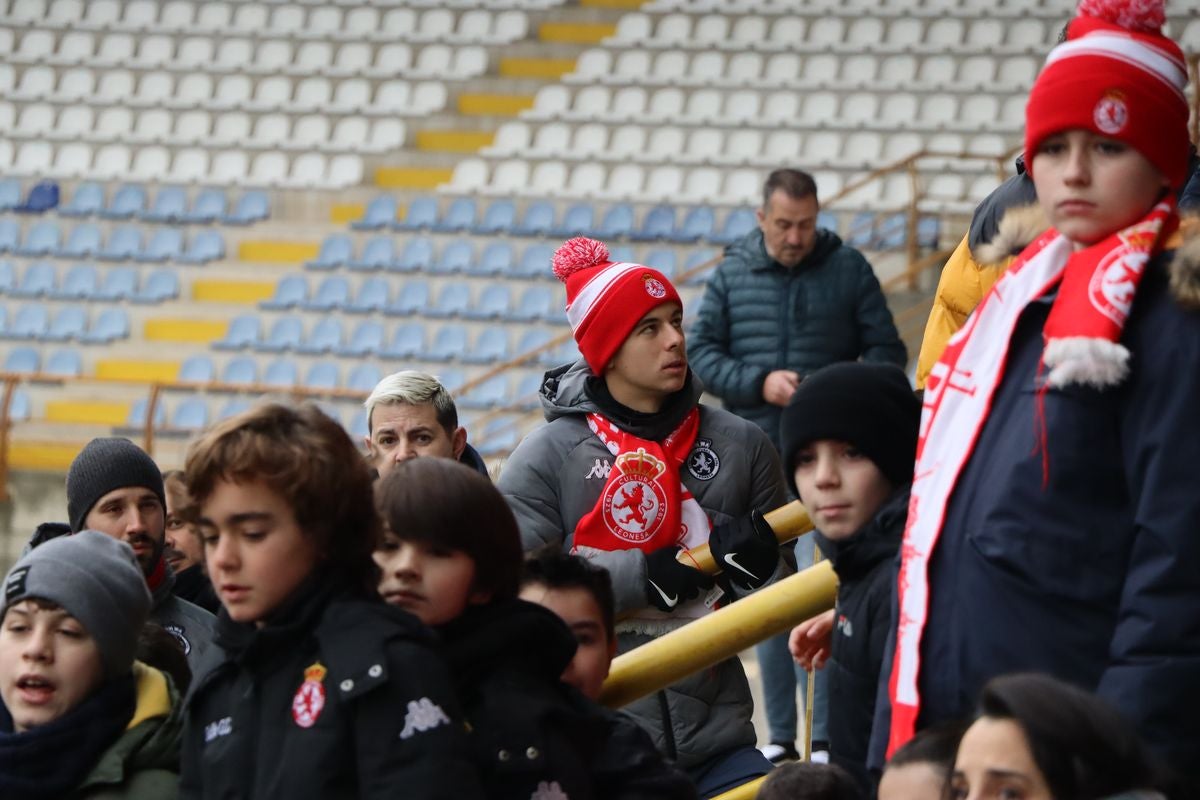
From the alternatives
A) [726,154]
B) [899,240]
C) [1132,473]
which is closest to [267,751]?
[1132,473]

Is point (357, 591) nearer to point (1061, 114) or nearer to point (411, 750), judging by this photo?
point (411, 750)

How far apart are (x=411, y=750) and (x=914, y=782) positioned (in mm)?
642

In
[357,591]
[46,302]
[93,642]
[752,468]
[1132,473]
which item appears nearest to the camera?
[1132,473]

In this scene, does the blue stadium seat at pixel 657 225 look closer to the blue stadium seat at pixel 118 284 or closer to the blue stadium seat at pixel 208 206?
the blue stadium seat at pixel 208 206

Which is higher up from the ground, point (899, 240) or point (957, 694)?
point (899, 240)

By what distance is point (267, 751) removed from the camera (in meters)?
2.25

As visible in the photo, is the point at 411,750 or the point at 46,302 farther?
the point at 46,302

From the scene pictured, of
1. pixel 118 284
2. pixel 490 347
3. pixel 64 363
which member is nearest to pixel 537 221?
pixel 490 347

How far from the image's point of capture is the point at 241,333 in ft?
47.2

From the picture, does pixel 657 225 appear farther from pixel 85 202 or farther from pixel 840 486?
pixel 840 486

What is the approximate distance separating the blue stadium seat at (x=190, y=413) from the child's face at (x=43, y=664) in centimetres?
924

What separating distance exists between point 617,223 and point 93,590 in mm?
11710

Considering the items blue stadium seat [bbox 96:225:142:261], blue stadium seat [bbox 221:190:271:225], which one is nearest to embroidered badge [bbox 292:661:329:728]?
blue stadium seat [bbox 96:225:142:261]

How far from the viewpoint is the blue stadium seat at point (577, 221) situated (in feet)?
47.2
